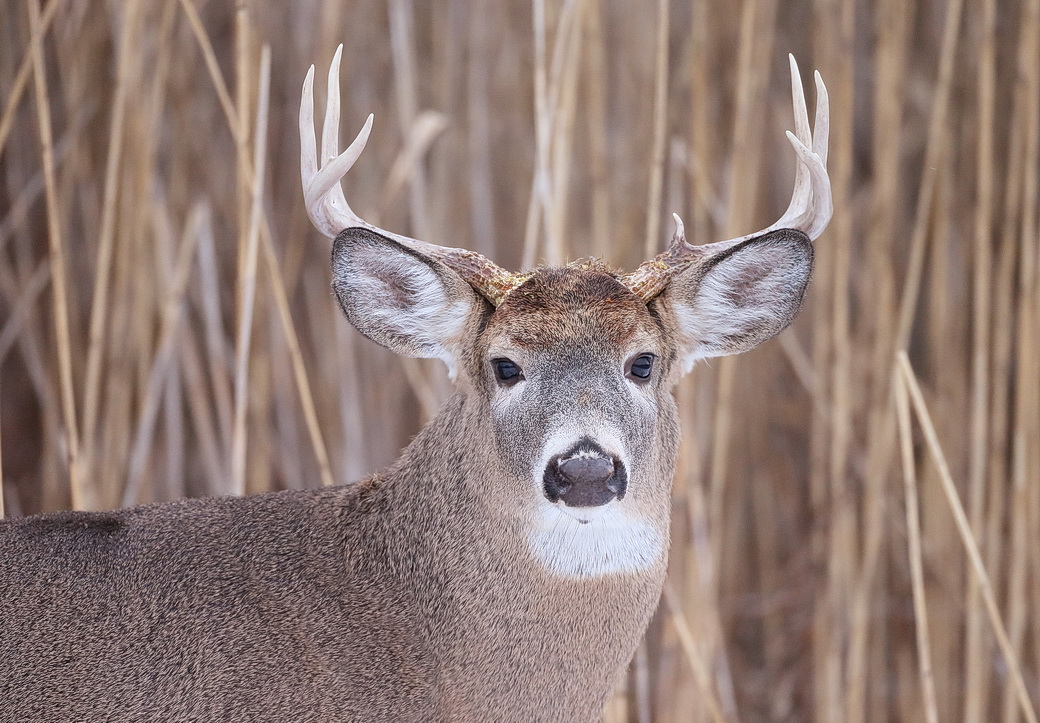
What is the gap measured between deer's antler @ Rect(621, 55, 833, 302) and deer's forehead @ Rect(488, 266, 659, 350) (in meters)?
0.09

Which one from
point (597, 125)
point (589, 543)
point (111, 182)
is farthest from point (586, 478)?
point (597, 125)

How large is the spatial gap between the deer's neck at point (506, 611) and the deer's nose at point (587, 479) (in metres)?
0.28

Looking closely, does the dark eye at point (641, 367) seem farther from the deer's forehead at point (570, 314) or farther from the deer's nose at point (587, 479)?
the deer's nose at point (587, 479)

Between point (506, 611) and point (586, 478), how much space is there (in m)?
0.46

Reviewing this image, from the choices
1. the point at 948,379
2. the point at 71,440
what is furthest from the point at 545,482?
the point at 948,379

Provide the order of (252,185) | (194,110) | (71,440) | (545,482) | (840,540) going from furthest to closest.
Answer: (194,110), (840,540), (252,185), (71,440), (545,482)

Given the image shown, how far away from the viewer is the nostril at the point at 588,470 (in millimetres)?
2201

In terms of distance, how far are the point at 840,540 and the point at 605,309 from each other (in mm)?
2004

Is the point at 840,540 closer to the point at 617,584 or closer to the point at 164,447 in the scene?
the point at 617,584

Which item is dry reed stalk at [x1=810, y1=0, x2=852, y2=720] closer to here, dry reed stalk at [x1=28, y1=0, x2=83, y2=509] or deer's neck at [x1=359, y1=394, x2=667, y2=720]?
deer's neck at [x1=359, y1=394, x2=667, y2=720]

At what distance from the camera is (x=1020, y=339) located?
388cm

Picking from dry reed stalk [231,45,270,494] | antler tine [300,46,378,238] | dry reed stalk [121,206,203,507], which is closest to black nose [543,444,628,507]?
antler tine [300,46,378,238]

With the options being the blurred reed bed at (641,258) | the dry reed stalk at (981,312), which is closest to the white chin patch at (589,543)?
the blurred reed bed at (641,258)

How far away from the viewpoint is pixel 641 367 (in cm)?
256
